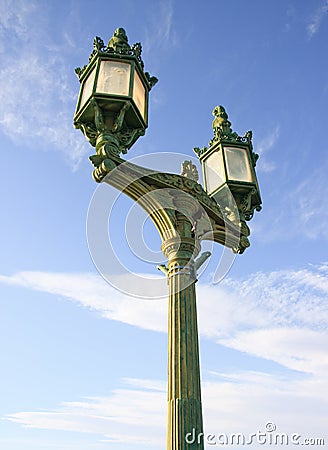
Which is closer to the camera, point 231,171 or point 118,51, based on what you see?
point 118,51

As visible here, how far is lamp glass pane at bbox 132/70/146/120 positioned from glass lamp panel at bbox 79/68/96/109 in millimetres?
429

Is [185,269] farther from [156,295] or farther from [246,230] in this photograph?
[246,230]

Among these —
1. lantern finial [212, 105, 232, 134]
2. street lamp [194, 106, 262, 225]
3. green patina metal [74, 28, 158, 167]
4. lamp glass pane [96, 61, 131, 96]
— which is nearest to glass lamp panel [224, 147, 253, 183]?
street lamp [194, 106, 262, 225]

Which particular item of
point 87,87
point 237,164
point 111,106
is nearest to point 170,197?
point 111,106

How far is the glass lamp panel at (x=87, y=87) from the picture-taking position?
4309mm

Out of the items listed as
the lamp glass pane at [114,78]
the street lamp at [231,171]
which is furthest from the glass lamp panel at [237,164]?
the lamp glass pane at [114,78]

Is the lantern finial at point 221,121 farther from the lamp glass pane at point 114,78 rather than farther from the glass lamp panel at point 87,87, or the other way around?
the glass lamp panel at point 87,87

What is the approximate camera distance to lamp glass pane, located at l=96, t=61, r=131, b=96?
418cm

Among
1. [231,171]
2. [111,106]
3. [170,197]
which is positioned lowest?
[170,197]

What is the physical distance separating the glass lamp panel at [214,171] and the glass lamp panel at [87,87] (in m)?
1.87

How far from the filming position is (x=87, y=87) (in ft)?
14.6

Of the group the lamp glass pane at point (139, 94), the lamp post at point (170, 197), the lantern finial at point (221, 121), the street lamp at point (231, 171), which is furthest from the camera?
the lantern finial at point (221, 121)

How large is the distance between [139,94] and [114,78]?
302 mm

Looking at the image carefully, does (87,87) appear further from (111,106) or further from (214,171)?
(214,171)
